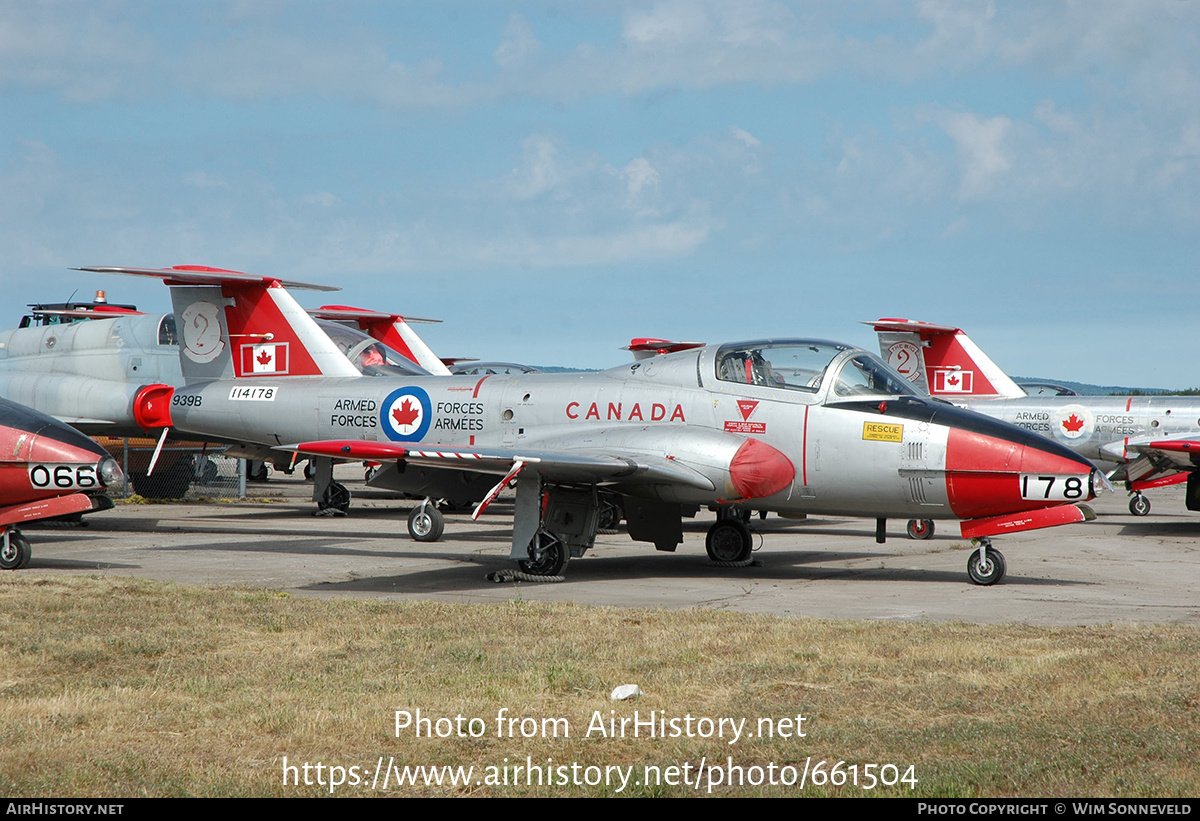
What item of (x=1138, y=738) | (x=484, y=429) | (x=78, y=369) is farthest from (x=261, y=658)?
(x=78, y=369)

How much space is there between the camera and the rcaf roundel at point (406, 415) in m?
13.8

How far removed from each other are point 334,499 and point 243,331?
5.02 metres

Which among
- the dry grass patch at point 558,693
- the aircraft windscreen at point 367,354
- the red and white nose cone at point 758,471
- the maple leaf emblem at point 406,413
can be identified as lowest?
the dry grass patch at point 558,693

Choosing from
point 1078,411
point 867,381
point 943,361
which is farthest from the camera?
point 943,361

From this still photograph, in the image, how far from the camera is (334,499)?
1992 centimetres

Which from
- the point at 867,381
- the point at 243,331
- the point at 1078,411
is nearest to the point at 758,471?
the point at 867,381

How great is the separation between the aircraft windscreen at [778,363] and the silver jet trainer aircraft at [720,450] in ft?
0.05

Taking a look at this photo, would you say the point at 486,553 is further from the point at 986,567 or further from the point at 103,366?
the point at 103,366

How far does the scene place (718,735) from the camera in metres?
5.28

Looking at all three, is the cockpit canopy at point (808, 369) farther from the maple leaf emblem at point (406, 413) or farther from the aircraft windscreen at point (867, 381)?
the maple leaf emblem at point (406, 413)

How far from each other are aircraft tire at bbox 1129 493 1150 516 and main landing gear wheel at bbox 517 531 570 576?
14592 millimetres

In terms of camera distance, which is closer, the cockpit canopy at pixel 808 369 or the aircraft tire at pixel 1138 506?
the cockpit canopy at pixel 808 369

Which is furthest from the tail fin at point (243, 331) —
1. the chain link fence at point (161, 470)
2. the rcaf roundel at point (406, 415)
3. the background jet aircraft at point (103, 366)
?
the chain link fence at point (161, 470)

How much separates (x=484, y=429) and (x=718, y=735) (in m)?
8.21
